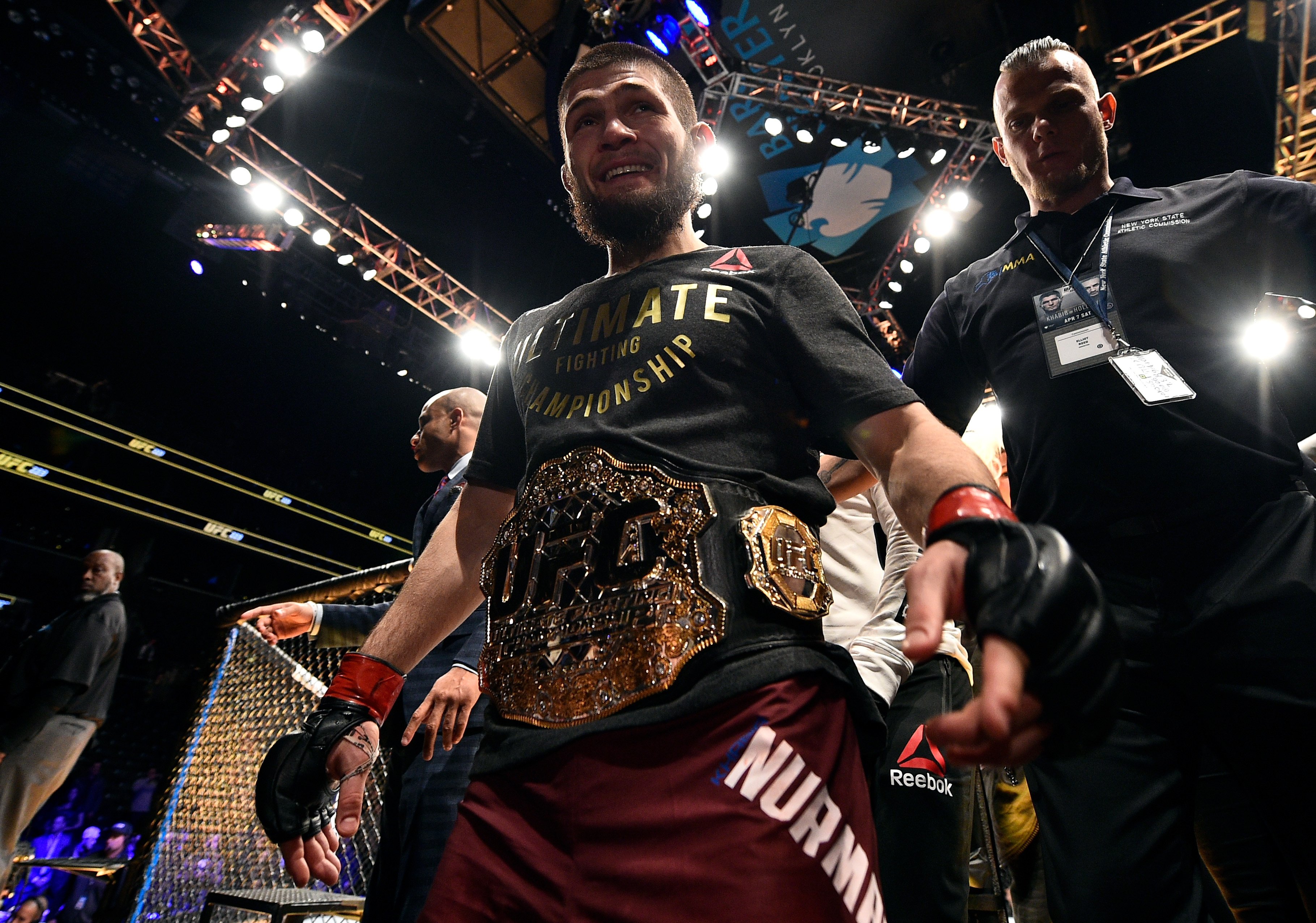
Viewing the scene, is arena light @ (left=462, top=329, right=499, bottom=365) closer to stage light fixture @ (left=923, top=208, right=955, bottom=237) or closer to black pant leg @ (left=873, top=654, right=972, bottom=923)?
stage light fixture @ (left=923, top=208, right=955, bottom=237)

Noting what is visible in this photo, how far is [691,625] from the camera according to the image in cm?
85

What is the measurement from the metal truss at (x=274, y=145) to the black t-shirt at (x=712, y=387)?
293 inches

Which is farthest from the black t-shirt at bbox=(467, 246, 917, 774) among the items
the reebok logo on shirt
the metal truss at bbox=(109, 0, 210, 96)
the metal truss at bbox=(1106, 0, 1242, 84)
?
the metal truss at bbox=(109, 0, 210, 96)

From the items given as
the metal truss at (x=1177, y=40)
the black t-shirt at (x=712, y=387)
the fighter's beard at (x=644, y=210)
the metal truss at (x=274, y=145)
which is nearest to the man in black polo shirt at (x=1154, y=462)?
the black t-shirt at (x=712, y=387)

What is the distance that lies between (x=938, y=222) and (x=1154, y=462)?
7383 millimetres

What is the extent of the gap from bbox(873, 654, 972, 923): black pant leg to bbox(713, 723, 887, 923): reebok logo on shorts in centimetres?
90

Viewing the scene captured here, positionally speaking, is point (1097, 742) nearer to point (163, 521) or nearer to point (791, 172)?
point (791, 172)

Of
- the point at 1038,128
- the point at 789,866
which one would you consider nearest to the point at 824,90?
the point at 1038,128

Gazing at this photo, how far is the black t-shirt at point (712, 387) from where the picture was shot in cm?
94

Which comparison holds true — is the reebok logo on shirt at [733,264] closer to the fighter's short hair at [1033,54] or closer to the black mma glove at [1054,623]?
the black mma glove at [1054,623]

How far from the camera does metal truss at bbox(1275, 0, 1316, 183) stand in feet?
16.5

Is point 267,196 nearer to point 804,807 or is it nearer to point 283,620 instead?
point 283,620

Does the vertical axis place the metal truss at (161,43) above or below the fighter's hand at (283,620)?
above

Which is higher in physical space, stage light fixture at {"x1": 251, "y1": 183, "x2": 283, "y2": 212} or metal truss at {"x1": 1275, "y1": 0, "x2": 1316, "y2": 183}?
stage light fixture at {"x1": 251, "y1": 183, "x2": 283, "y2": 212}
